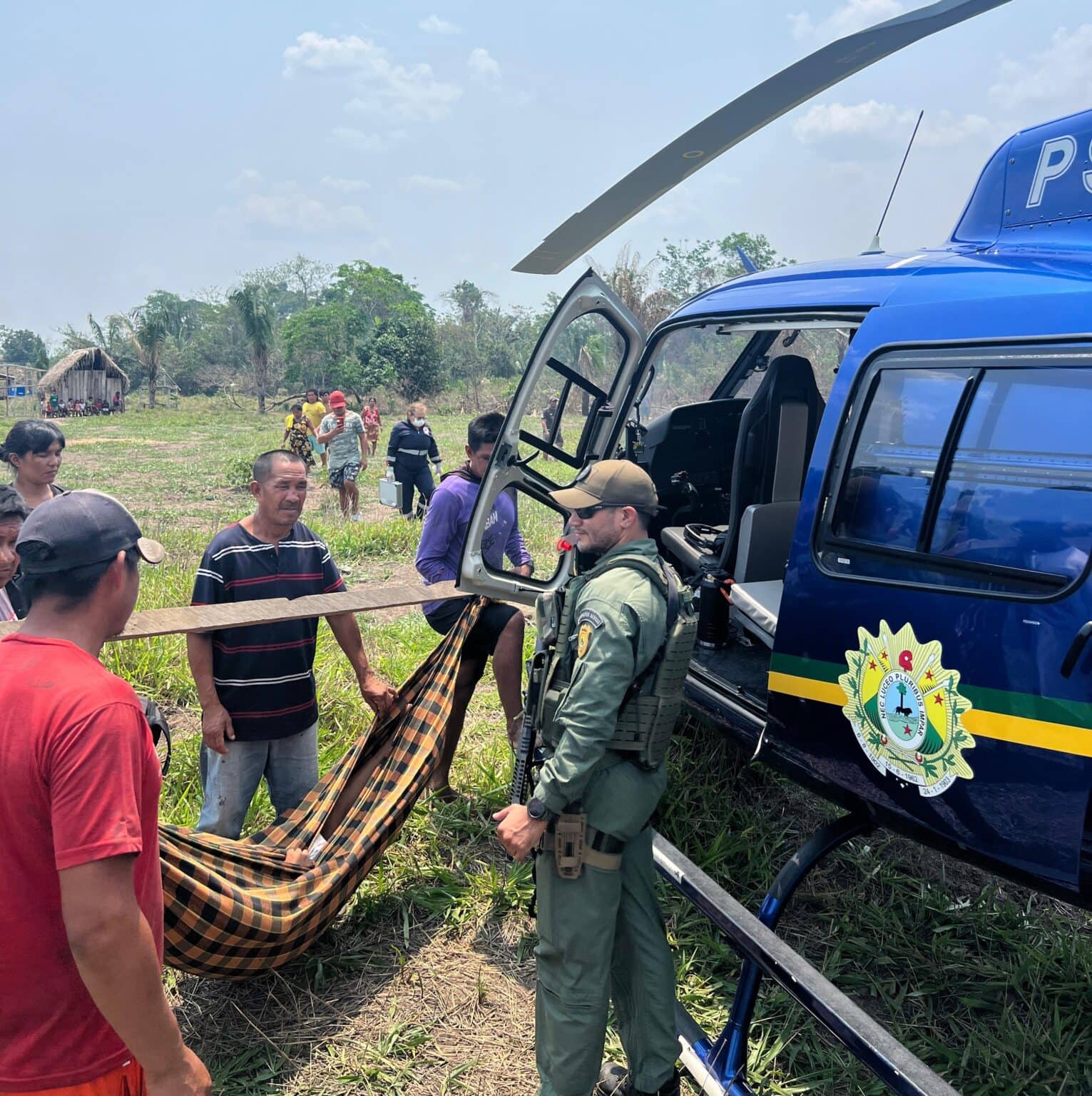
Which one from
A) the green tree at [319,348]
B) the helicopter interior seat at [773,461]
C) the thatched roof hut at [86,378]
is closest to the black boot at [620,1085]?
the helicopter interior seat at [773,461]

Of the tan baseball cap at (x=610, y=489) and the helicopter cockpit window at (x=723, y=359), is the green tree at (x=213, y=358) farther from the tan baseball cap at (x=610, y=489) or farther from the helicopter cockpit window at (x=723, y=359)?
the tan baseball cap at (x=610, y=489)

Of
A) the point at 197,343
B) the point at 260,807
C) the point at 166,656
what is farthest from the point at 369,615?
the point at 197,343

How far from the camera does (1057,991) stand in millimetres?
3166

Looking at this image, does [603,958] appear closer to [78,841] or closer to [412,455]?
[78,841]

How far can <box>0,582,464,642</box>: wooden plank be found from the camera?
2936 mm

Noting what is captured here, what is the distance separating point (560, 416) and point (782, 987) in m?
2.54

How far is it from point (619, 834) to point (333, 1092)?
1.23m

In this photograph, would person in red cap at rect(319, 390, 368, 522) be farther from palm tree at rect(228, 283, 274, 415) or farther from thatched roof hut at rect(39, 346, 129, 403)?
thatched roof hut at rect(39, 346, 129, 403)

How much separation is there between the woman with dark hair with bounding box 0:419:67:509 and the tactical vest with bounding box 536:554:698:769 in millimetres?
2793

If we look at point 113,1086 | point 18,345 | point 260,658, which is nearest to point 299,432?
point 260,658

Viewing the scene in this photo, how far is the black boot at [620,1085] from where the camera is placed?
2707 mm

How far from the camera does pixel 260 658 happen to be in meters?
3.36

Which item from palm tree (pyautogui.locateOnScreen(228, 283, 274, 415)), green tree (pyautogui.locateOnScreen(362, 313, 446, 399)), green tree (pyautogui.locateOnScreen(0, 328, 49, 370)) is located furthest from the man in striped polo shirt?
green tree (pyautogui.locateOnScreen(0, 328, 49, 370))

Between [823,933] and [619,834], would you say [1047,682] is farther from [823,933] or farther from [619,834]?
[823,933]
